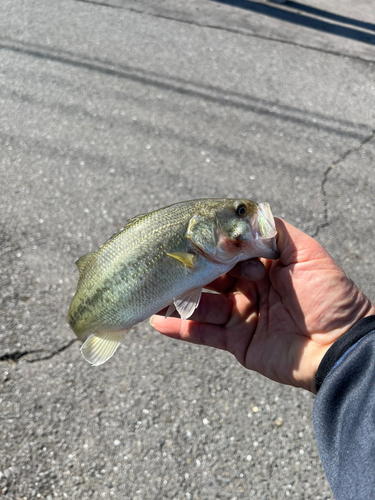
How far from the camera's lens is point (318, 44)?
6809mm

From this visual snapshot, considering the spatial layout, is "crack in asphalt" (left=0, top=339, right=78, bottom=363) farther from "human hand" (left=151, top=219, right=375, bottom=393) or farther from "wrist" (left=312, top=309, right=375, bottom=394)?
"wrist" (left=312, top=309, right=375, bottom=394)

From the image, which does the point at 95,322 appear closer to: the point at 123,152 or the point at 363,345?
the point at 363,345

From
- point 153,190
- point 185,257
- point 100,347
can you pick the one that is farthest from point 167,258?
point 153,190

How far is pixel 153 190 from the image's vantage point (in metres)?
4.00

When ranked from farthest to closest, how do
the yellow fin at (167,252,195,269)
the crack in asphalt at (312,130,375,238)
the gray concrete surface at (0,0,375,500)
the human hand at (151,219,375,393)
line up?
the crack in asphalt at (312,130,375,238) → the gray concrete surface at (0,0,375,500) → the human hand at (151,219,375,393) → the yellow fin at (167,252,195,269)

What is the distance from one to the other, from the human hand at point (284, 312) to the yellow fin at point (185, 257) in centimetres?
30

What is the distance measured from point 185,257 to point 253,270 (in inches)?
14.5

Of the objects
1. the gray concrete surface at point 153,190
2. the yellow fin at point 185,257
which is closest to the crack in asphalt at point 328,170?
the gray concrete surface at point 153,190

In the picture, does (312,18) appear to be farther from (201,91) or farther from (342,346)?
(342,346)

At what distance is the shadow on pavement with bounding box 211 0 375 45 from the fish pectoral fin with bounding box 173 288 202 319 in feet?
22.8

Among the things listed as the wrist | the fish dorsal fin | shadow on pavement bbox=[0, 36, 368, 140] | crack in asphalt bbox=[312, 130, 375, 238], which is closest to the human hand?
the wrist

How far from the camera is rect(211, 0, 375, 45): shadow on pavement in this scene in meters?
7.32

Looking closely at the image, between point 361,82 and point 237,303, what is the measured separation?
4.93 meters

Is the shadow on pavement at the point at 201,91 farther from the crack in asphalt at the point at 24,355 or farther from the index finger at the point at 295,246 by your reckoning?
the crack in asphalt at the point at 24,355
